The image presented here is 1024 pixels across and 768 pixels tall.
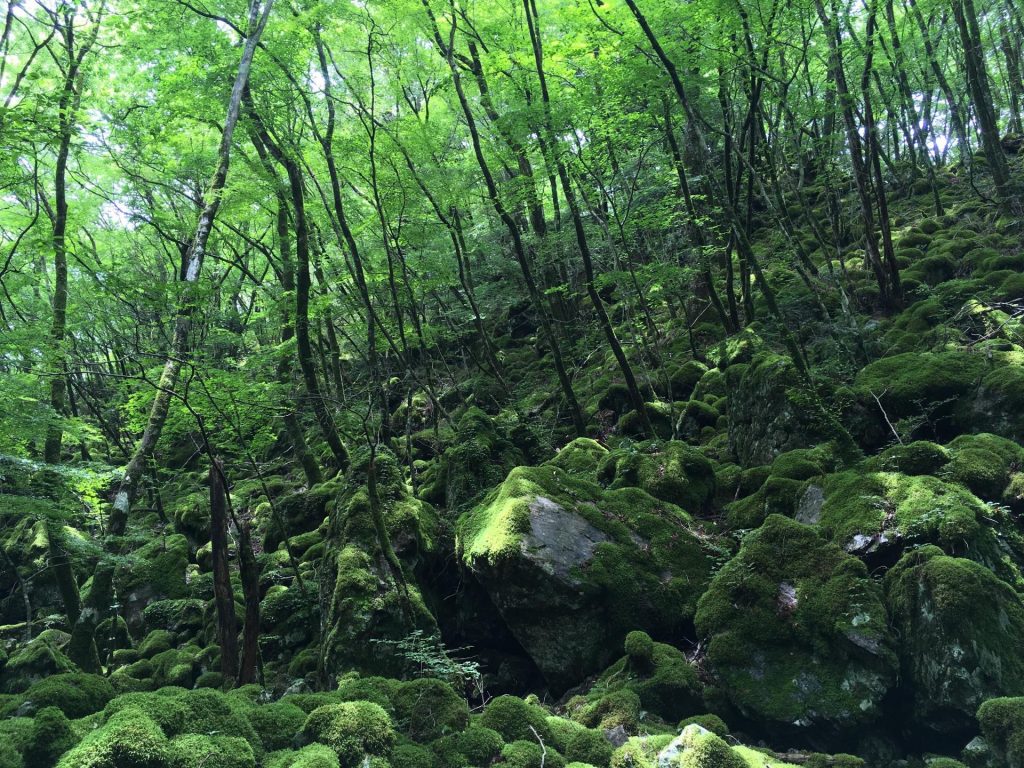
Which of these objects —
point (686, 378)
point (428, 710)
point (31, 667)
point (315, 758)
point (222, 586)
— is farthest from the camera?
point (686, 378)

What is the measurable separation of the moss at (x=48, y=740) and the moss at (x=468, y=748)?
7.47 feet

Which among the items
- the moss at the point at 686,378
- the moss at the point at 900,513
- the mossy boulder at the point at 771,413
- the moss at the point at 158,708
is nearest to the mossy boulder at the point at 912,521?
the moss at the point at 900,513

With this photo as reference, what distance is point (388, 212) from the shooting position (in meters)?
14.5

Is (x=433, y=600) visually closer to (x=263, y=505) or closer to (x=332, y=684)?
(x=332, y=684)

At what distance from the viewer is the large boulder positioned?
7.18m

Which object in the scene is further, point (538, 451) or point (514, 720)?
point (538, 451)

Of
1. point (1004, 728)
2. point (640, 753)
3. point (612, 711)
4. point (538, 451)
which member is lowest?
point (612, 711)

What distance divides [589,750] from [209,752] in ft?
8.55

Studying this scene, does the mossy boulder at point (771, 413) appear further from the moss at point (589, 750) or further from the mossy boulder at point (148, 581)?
the mossy boulder at point (148, 581)

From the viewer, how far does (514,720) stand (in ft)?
15.7

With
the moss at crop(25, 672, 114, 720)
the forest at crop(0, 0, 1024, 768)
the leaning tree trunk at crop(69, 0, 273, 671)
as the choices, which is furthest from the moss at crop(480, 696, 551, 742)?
the leaning tree trunk at crop(69, 0, 273, 671)

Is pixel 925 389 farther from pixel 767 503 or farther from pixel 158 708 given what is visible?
pixel 158 708

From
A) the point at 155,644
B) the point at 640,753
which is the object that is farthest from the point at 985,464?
the point at 155,644

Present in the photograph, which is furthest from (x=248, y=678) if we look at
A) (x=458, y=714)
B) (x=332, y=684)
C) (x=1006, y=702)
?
(x=1006, y=702)
